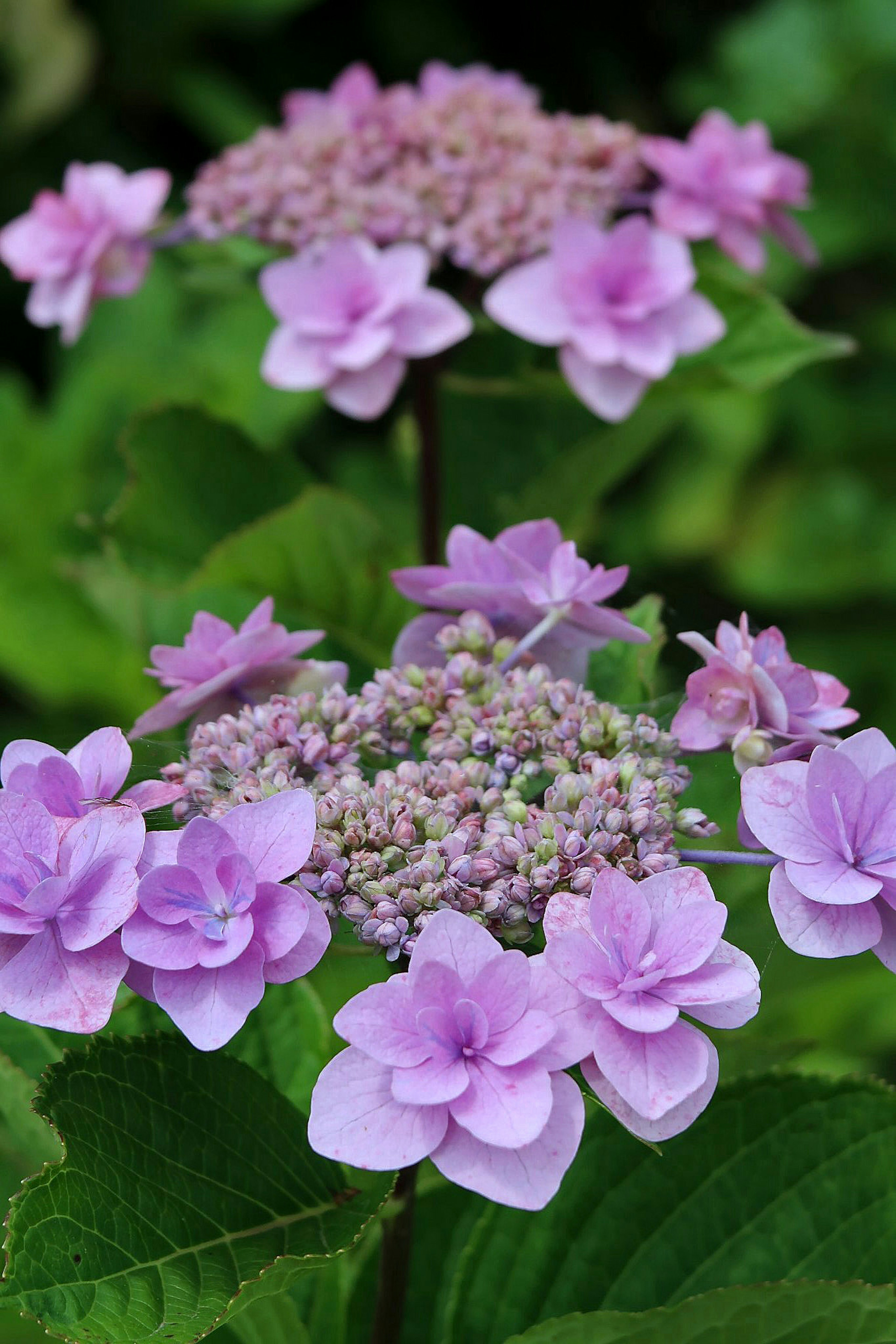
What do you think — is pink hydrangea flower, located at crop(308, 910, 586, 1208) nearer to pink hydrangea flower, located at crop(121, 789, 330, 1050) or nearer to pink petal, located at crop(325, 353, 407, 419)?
pink hydrangea flower, located at crop(121, 789, 330, 1050)

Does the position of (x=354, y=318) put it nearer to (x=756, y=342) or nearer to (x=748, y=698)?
(x=756, y=342)

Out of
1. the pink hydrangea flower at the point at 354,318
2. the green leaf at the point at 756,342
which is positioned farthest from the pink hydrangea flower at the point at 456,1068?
the green leaf at the point at 756,342

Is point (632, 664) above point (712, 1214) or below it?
above

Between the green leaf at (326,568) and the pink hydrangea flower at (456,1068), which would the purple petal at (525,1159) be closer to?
the pink hydrangea flower at (456,1068)

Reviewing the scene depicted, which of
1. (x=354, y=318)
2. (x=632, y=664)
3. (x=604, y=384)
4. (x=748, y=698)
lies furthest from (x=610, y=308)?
(x=748, y=698)

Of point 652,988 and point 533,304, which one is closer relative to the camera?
point 652,988

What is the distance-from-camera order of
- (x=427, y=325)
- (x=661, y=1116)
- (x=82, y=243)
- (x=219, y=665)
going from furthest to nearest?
1. (x=82, y=243)
2. (x=427, y=325)
3. (x=219, y=665)
4. (x=661, y=1116)

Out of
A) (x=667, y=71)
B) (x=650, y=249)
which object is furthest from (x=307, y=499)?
(x=667, y=71)
